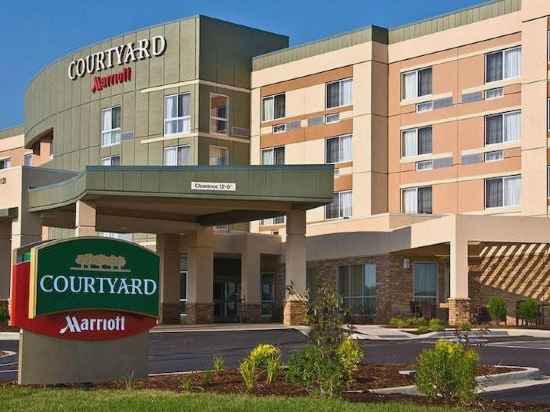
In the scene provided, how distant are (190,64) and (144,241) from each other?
1013cm

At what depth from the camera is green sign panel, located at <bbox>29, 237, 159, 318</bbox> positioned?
14.2 meters

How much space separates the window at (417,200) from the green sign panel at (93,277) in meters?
32.9

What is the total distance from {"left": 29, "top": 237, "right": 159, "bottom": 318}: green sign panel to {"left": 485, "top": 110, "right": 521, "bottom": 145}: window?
101 ft

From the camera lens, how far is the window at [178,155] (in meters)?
52.0

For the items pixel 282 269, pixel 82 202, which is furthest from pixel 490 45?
pixel 82 202

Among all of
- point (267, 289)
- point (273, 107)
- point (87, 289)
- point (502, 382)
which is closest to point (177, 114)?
point (273, 107)

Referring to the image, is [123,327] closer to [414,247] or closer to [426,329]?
[426,329]

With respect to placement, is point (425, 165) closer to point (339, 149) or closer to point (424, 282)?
point (339, 149)


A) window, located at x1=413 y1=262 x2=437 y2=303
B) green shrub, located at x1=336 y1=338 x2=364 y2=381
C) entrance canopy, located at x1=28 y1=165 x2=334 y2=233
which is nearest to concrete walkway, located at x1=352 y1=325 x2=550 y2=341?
entrance canopy, located at x1=28 y1=165 x2=334 y2=233

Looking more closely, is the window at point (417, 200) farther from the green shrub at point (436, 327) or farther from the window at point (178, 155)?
the green shrub at point (436, 327)

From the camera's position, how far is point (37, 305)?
14.1m

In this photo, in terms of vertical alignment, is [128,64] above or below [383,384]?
above

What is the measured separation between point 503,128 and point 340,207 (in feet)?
→ 33.0

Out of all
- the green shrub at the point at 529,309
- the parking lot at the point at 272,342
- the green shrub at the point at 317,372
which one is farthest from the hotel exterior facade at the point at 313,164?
the green shrub at the point at 317,372
